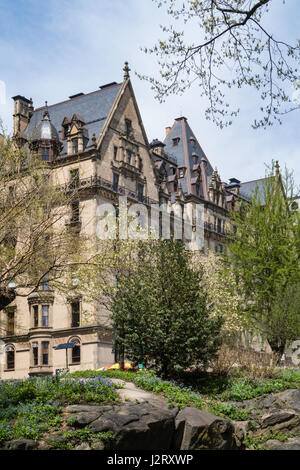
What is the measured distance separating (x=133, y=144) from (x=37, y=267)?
38684 millimetres

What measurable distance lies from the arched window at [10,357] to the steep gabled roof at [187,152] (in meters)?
25.9

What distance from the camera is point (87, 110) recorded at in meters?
59.1

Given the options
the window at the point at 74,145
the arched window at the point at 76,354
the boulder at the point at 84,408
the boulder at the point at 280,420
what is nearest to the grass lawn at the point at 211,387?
the boulder at the point at 280,420

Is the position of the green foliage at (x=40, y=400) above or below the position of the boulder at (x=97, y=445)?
above

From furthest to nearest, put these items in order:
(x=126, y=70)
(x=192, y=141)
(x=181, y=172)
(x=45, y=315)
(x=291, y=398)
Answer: (x=192, y=141) → (x=181, y=172) → (x=126, y=70) → (x=45, y=315) → (x=291, y=398)

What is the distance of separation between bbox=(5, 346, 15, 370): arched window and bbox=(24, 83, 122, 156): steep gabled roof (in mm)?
17798

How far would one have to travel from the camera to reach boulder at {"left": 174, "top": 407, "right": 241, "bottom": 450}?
817 inches

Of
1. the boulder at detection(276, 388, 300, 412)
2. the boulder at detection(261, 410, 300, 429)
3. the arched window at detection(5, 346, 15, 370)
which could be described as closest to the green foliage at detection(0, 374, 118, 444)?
the boulder at detection(261, 410, 300, 429)

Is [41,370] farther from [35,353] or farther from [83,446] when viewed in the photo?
[83,446]

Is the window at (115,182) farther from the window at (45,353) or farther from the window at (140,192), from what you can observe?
the window at (45,353)

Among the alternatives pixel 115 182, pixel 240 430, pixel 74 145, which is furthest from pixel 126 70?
pixel 240 430

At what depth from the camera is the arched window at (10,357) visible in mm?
52969

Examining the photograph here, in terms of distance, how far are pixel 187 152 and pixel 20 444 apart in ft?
191

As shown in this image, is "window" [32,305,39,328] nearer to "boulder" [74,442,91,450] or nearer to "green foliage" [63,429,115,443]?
"green foliage" [63,429,115,443]
